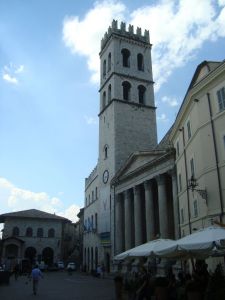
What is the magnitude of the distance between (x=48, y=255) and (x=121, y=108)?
35.6m

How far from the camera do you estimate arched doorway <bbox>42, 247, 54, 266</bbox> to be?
66.6 metres

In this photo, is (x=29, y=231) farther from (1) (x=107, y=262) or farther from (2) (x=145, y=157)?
(2) (x=145, y=157)

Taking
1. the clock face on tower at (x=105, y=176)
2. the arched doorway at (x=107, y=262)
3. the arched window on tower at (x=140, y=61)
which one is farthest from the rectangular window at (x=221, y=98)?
the arched window on tower at (x=140, y=61)

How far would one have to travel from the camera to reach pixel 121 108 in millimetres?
47281

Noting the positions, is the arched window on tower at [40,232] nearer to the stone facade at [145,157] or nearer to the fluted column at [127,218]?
the stone facade at [145,157]

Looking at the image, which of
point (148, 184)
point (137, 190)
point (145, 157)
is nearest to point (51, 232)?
point (137, 190)

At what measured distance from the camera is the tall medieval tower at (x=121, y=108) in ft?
149

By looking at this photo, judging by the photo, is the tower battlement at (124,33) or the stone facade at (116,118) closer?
the stone facade at (116,118)

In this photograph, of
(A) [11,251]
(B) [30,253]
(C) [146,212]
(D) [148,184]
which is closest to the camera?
(C) [146,212]

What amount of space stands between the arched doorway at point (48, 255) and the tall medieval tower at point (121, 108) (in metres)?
24.0

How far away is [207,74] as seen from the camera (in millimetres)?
19797

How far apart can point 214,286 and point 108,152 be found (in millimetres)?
38329

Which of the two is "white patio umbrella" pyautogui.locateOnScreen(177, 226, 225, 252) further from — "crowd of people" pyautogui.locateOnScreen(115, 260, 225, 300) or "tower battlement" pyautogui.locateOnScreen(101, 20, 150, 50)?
"tower battlement" pyautogui.locateOnScreen(101, 20, 150, 50)

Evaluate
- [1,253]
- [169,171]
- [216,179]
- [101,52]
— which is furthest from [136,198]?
[1,253]
